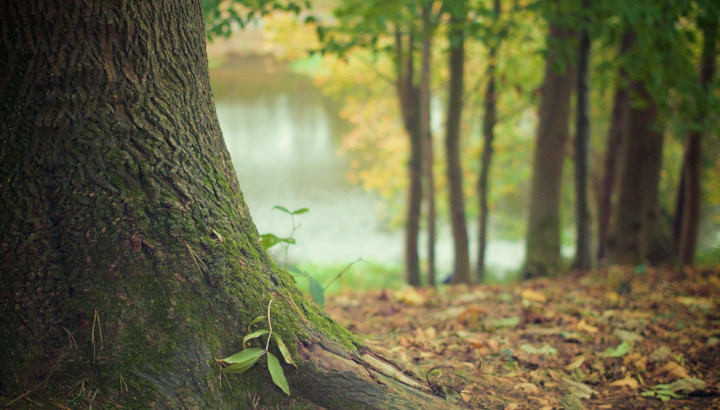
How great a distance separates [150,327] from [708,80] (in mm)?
8201

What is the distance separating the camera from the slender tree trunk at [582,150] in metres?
5.69

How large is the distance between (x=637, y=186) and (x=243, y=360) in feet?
22.2

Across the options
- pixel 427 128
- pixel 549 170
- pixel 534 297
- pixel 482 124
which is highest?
pixel 427 128

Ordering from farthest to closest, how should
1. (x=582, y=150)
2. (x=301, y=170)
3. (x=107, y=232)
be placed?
(x=301, y=170)
(x=582, y=150)
(x=107, y=232)

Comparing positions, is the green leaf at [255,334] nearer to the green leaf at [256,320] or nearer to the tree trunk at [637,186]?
the green leaf at [256,320]

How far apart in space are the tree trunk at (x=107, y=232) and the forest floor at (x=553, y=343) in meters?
0.76

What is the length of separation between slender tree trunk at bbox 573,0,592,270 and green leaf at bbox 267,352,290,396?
196 inches

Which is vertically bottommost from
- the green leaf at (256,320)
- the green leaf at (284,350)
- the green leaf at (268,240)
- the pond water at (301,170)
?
the pond water at (301,170)

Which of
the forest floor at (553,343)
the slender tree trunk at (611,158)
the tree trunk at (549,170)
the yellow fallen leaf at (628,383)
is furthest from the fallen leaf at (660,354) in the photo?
the slender tree trunk at (611,158)

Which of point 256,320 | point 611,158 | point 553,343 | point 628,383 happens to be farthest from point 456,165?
point 256,320

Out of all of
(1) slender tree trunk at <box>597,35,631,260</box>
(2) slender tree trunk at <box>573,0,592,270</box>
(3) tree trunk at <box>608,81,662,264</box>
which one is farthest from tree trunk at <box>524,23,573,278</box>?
(1) slender tree trunk at <box>597,35,631,260</box>

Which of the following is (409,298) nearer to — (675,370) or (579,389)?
(579,389)

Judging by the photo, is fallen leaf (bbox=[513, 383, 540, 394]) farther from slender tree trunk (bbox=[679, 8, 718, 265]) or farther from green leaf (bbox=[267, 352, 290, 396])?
slender tree trunk (bbox=[679, 8, 718, 265])

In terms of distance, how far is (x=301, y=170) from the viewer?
22.1 meters
